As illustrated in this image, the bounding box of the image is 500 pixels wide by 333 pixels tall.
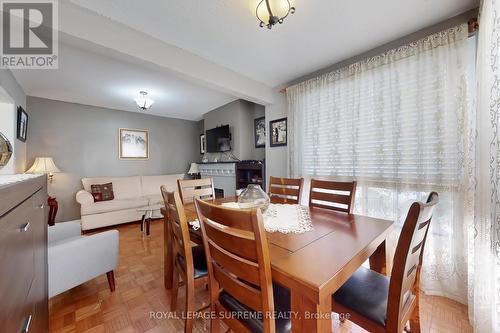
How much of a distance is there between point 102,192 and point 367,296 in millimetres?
4333

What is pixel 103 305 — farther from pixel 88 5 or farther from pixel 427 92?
pixel 427 92

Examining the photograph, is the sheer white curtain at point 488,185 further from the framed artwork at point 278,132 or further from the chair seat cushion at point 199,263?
the framed artwork at point 278,132

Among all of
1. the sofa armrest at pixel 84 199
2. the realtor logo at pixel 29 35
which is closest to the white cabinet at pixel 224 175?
the sofa armrest at pixel 84 199

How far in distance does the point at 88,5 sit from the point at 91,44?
27 centimetres

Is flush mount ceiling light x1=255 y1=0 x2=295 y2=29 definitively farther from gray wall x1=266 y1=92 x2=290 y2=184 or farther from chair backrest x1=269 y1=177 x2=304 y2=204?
gray wall x1=266 y1=92 x2=290 y2=184

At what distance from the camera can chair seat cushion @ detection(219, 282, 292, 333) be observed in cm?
81

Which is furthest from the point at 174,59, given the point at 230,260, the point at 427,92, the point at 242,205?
the point at 427,92

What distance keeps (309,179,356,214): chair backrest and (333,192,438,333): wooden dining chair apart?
523mm

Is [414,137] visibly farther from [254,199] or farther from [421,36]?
[254,199]

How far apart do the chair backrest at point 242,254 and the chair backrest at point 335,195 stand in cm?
106

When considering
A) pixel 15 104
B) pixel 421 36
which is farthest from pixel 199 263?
pixel 15 104

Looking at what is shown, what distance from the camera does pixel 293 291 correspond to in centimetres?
70

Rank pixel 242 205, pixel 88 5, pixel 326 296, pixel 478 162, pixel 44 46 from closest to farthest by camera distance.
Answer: pixel 326 296
pixel 478 162
pixel 242 205
pixel 88 5
pixel 44 46

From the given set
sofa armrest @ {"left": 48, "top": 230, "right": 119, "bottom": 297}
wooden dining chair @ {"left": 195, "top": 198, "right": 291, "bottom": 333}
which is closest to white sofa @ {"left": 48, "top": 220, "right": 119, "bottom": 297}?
sofa armrest @ {"left": 48, "top": 230, "right": 119, "bottom": 297}
